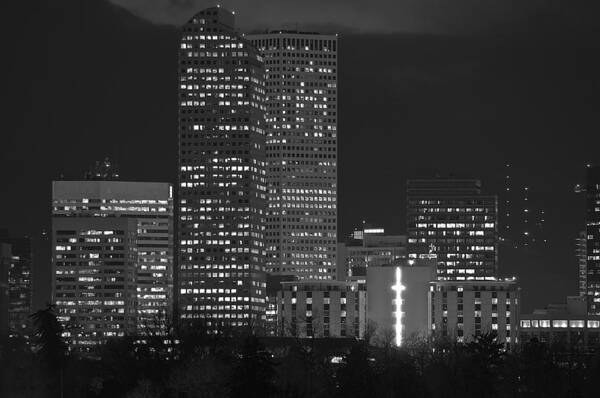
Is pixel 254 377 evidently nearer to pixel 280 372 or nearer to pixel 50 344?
pixel 280 372

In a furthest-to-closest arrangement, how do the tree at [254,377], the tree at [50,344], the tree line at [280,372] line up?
the tree at [50,344] → the tree line at [280,372] → the tree at [254,377]

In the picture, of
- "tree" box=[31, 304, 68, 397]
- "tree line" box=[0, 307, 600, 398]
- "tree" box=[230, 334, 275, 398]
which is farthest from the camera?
"tree" box=[31, 304, 68, 397]

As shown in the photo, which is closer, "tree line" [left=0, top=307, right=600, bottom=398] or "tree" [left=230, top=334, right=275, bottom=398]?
"tree" [left=230, top=334, right=275, bottom=398]

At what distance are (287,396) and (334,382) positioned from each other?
3547 centimetres

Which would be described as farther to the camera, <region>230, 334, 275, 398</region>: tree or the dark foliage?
the dark foliage

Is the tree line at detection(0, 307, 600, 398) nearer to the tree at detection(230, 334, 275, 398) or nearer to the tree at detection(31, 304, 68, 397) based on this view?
the tree at detection(31, 304, 68, 397)

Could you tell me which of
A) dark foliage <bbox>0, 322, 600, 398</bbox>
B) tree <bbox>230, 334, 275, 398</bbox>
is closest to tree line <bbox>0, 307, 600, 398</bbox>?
dark foliage <bbox>0, 322, 600, 398</bbox>

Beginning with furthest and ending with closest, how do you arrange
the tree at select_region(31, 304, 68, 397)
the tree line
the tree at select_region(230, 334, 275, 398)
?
the tree at select_region(31, 304, 68, 397) → the tree line → the tree at select_region(230, 334, 275, 398)

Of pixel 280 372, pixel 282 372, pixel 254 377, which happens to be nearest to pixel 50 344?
pixel 280 372

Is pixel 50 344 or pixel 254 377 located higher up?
pixel 50 344

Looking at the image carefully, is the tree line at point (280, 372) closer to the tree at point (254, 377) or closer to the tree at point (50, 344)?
the tree at point (50, 344)

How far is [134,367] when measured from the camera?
157m

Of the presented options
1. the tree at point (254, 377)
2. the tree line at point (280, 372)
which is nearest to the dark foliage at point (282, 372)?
the tree line at point (280, 372)

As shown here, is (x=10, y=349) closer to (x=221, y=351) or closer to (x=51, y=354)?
(x=51, y=354)
